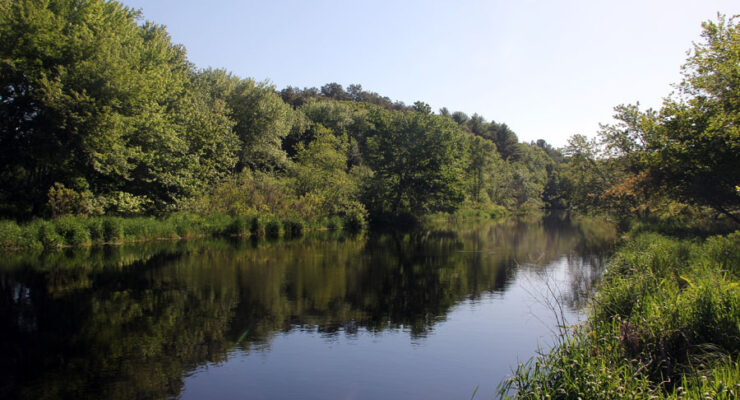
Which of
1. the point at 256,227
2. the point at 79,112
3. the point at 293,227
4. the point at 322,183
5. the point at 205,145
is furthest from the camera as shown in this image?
the point at 322,183

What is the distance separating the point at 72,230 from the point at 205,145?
34.2 ft

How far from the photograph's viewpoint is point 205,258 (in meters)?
22.1

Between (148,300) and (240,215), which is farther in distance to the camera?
(240,215)

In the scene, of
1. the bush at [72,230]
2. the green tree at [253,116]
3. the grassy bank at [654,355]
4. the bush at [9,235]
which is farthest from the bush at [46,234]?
the green tree at [253,116]

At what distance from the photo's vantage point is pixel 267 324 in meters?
11.6

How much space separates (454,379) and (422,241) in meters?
25.8

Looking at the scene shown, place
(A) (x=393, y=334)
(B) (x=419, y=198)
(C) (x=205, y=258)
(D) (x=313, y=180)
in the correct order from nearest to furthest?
(A) (x=393, y=334), (C) (x=205, y=258), (D) (x=313, y=180), (B) (x=419, y=198)

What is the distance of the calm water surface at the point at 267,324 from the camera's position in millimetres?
8062

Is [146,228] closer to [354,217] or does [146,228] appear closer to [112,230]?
[112,230]

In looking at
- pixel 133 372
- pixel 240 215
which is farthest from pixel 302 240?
pixel 133 372

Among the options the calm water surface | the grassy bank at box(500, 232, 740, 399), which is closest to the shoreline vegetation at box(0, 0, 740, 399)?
the grassy bank at box(500, 232, 740, 399)

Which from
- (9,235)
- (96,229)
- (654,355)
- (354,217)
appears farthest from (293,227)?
(654,355)

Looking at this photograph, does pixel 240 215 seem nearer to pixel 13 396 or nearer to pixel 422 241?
pixel 422 241

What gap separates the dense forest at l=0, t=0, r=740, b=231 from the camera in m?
21.1
